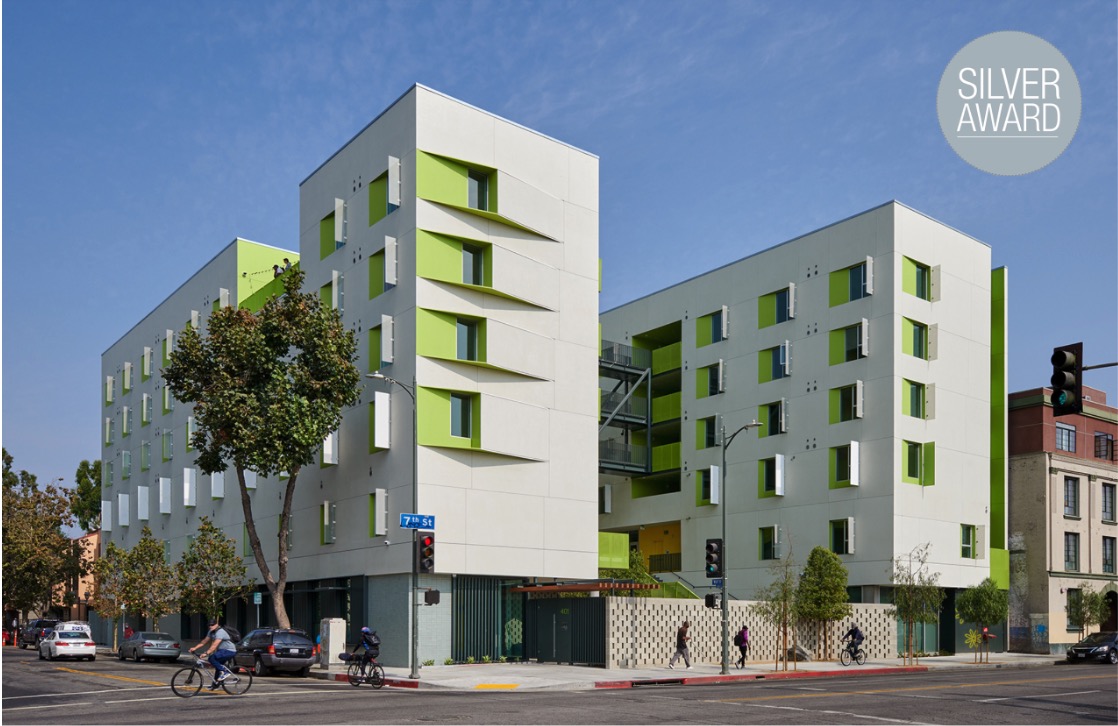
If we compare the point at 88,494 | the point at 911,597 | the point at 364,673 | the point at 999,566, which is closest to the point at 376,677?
the point at 364,673

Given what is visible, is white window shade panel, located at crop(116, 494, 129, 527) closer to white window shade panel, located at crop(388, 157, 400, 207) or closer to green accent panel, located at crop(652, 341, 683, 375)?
green accent panel, located at crop(652, 341, 683, 375)

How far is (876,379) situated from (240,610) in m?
35.2

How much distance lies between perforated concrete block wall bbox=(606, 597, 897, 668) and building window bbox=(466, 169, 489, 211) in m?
17.2

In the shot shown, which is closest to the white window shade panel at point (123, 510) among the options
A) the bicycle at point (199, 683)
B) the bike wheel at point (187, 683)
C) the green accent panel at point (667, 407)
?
the green accent panel at point (667, 407)

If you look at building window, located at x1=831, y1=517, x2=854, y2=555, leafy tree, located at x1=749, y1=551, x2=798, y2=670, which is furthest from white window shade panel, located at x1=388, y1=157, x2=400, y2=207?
building window, located at x1=831, y1=517, x2=854, y2=555

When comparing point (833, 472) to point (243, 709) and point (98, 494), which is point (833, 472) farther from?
point (98, 494)

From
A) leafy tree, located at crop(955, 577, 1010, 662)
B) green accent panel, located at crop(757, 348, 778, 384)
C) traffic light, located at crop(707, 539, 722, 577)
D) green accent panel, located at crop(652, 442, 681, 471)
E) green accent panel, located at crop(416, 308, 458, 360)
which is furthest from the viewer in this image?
green accent panel, located at crop(652, 442, 681, 471)

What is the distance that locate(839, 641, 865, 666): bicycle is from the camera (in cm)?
4584

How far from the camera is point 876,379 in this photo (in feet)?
184

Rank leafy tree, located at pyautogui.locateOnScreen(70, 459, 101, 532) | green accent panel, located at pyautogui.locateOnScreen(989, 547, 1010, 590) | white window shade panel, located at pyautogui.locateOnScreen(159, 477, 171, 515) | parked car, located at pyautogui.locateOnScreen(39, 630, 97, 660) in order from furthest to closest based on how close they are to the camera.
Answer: leafy tree, located at pyautogui.locateOnScreen(70, 459, 101, 532) < white window shade panel, located at pyautogui.locateOnScreen(159, 477, 171, 515) < green accent panel, located at pyautogui.locateOnScreen(989, 547, 1010, 590) < parked car, located at pyautogui.locateOnScreen(39, 630, 97, 660)

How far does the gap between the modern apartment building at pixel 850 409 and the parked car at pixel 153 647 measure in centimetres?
2636

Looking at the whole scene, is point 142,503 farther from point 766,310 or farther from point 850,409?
point 850,409

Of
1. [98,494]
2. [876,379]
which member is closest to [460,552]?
[876,379]

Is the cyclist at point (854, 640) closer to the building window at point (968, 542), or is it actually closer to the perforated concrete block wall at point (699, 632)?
the perforated concrete block wall at point (699, 632)
